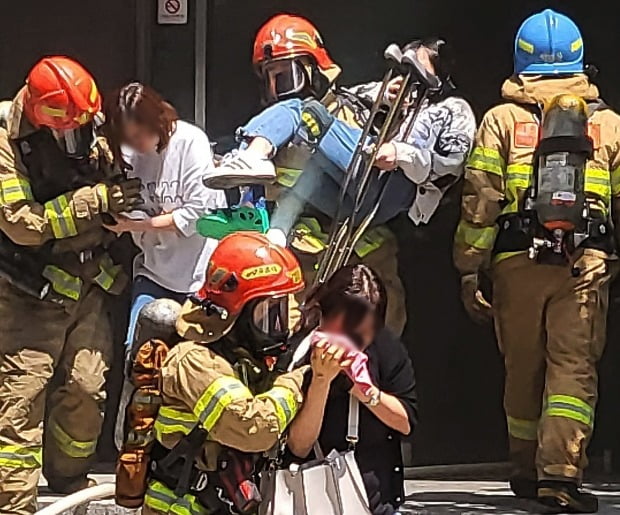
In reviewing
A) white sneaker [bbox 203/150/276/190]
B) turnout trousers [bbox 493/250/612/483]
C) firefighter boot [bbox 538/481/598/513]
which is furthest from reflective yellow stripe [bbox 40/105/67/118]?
firefighter boot [bbox 538/481/598/513]

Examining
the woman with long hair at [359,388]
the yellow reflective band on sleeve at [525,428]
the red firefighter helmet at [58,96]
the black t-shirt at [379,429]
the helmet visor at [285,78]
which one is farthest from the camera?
the yellow reflective band on sleeve at [525,428]

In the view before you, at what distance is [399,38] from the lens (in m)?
6.56

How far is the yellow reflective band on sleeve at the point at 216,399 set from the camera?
3779mm

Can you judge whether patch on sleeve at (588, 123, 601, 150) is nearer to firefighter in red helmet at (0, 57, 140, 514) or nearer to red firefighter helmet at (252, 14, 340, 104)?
red firefighter helmet at (252, 14, 340, 104)

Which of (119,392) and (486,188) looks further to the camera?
(119,392)

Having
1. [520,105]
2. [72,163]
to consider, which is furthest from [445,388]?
[72,163]

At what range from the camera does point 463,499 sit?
5.97m

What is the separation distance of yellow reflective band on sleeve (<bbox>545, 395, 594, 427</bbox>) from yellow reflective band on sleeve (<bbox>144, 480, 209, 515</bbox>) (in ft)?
6.47

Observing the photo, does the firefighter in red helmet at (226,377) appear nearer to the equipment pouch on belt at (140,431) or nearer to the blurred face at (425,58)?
the equipment pouch on belt at (140,431)

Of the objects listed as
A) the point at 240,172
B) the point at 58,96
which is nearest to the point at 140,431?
the point at 240,172

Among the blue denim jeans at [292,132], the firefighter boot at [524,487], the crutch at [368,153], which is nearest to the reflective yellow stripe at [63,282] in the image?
the blue denim jeans at [292,132]

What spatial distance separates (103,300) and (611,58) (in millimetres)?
2673

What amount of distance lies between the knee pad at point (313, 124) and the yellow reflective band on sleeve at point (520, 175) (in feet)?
2.47

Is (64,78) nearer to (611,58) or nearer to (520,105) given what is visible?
(520,105)
